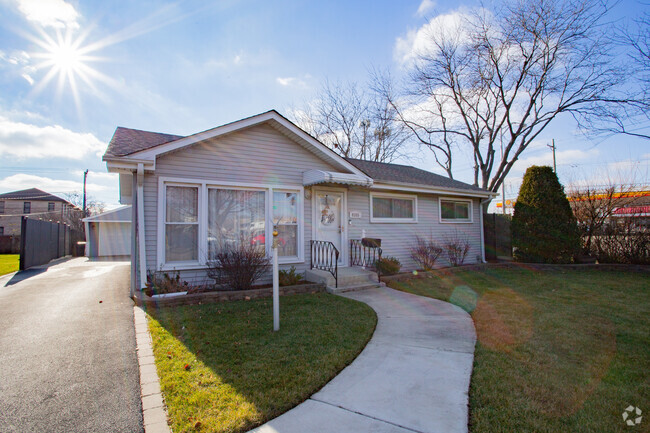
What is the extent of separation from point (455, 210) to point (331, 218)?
6128 millimetres

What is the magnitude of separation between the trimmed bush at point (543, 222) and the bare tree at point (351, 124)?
528 inches

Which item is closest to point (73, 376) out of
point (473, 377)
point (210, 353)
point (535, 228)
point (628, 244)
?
point (210, 353)

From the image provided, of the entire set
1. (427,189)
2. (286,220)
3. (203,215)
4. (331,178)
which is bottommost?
(286,220)

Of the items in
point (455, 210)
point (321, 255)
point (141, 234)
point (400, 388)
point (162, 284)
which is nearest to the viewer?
point (400, 388)

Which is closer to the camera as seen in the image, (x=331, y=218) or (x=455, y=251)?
(x=331, y=218)

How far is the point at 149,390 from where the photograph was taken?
299 cm

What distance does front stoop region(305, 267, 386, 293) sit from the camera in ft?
24.2

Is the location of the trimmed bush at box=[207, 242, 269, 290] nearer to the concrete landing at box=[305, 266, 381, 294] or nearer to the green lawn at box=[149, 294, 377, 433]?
the green lawn at box=[149, 294, 377, 433]

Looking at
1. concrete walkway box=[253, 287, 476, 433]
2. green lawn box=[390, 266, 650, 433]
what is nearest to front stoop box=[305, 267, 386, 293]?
green lawn box=[390, 266, 650, 433]

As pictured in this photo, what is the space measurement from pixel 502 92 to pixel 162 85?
18.6 metres

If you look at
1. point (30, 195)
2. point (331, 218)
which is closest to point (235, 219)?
point (331, 218)

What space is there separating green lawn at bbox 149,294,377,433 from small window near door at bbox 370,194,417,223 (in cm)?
476

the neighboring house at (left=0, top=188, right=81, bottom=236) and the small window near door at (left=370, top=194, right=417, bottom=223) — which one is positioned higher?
the neighboring house at (left=0, top=188, right=81, bottom=236)

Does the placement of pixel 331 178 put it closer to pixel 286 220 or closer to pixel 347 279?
pixel 286 220
